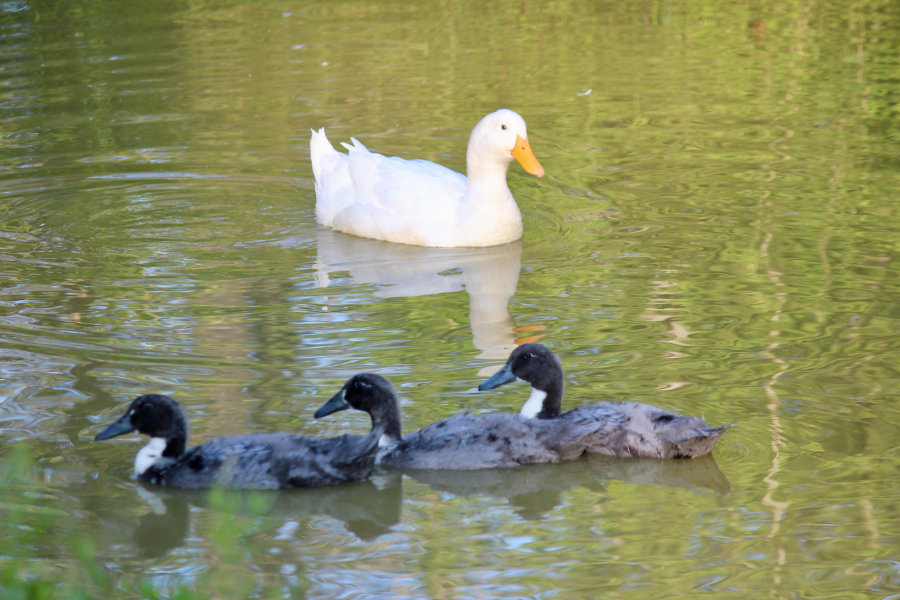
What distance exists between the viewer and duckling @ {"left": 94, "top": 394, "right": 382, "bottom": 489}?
5926 millimetres

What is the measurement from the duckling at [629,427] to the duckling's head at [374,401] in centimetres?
69

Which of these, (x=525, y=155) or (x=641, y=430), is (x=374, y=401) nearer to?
A: (x=641, y=430)

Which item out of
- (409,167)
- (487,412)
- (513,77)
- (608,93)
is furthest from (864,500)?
(513,77)

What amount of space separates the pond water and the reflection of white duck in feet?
0.11

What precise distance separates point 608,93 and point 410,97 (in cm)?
220

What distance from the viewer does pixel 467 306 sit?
28.1 feet

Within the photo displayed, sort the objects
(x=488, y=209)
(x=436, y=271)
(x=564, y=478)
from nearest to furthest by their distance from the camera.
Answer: (x=564, y=478) → (x=436, y=271) → (x=488, y=209)

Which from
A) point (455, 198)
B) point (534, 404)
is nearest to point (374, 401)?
point (534, 404)

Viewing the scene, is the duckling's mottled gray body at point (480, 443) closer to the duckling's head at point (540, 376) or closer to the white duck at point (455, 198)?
the duckling's head at point (540, 376)

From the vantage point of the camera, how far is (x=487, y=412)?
262 inches

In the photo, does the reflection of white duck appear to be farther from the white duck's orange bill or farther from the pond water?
the white duck's orange bill

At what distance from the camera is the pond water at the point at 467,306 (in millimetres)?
5324

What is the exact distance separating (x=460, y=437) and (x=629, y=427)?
80cm

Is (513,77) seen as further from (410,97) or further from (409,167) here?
(409,167)
